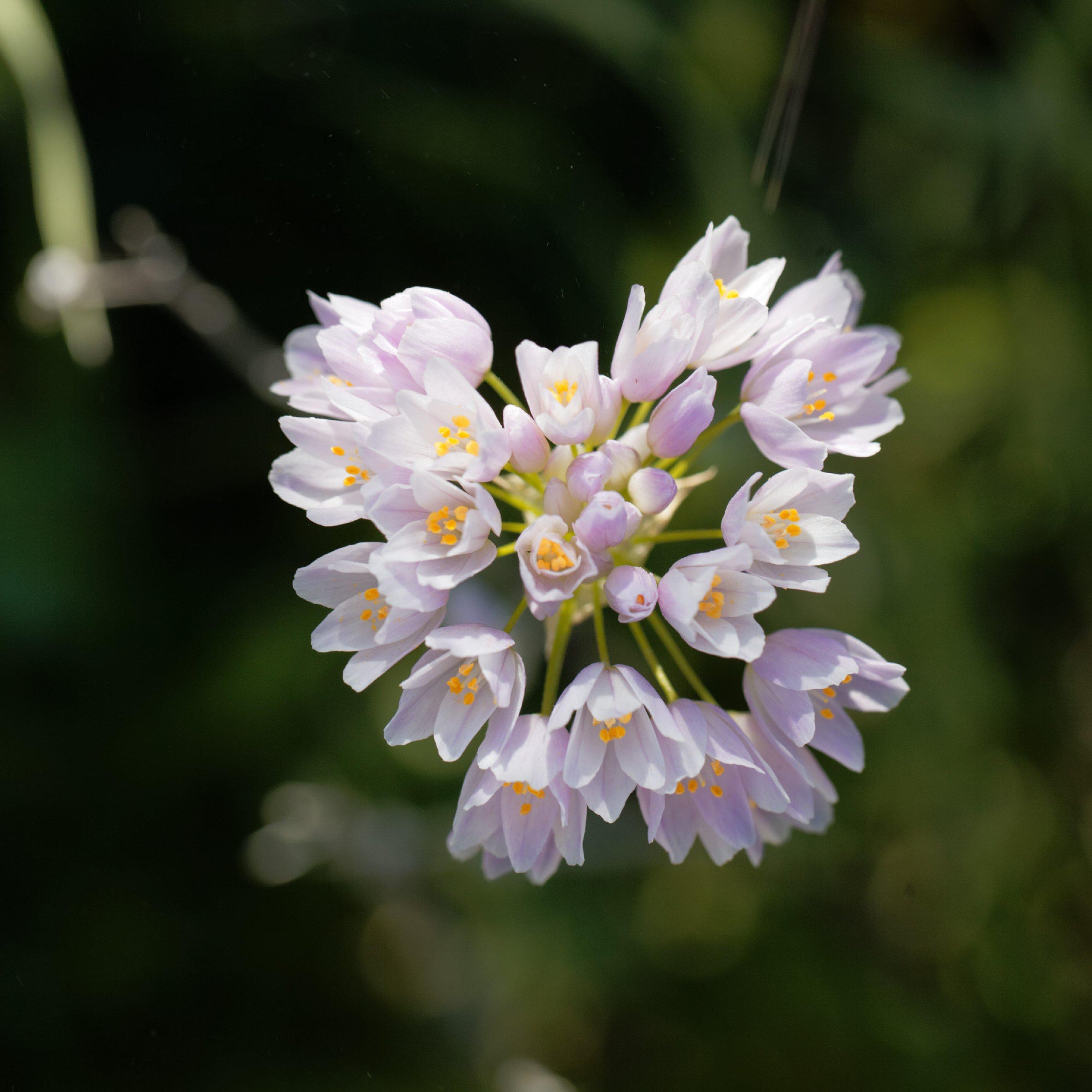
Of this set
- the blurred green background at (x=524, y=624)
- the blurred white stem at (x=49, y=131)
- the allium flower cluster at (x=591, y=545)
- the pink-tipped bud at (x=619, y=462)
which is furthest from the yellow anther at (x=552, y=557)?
the blurred white stem at (x=49, y=131)

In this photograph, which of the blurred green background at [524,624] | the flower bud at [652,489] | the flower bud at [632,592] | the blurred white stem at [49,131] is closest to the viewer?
the flower bud at [632,592]

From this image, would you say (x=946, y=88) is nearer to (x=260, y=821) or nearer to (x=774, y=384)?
(x=774, y=384)

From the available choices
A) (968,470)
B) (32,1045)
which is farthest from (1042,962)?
(32,1045)

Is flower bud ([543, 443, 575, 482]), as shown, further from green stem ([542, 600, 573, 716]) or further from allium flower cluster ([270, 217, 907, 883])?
green stem ([542, 600, 573, 716])

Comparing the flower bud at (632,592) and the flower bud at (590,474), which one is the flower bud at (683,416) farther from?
the flower bud at (632,592)

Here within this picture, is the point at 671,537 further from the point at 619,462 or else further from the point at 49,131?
the point at 49,131

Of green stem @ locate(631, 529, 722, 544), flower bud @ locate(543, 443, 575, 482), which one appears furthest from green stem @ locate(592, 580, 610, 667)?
flower bud @ locate(543, 443, 575, 482)

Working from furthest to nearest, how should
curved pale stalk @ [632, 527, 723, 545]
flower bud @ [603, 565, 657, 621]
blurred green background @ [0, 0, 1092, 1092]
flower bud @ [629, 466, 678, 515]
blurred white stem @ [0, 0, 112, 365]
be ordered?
blurred green background @ [0, 0, 1092, 1092], blurred white stem @ [0, 0, 112, 365], curved pale stalk @ [632, 527, 723, 545], flower bud @ [629, 466, 678, 515], flower bud @ [603, 565, 657, 621]
